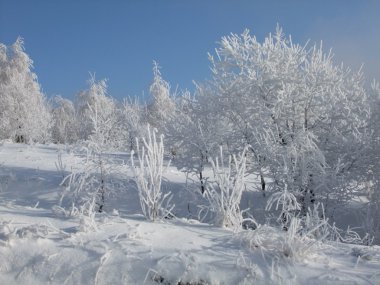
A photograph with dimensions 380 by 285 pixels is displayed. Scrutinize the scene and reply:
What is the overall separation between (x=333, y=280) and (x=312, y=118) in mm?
8512

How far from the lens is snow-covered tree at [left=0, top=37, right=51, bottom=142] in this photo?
26047 millimetres

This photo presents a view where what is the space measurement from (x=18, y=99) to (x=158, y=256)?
1018 inches

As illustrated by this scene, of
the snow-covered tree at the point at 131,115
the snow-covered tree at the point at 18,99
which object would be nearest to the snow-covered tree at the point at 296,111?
the snow-covered tree at the point at 131,115

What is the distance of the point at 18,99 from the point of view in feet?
88.2

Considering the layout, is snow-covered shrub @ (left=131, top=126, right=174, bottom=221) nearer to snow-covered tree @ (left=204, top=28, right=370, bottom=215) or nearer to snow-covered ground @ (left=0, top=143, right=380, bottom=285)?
snow-covered ground @ (left=0, top=143, right=380, bottom=285)

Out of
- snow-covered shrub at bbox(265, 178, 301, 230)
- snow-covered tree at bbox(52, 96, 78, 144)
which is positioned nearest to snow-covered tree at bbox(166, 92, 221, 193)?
snow-covered shrub at bbox(265, 178, 301, 230)

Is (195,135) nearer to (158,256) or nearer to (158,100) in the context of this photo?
(158,256)

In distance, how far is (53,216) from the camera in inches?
194

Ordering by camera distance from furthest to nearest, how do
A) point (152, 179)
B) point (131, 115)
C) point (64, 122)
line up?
point (64, 122)
point (131, 115)
point (152, 179)

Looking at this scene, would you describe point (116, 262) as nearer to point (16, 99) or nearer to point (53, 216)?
point (53, 216)

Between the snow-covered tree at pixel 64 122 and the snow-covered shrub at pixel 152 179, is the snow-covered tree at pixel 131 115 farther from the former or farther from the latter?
the snow-covered shrub at pixel 152 179

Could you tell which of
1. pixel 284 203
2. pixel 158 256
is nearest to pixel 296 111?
pixel 284 203

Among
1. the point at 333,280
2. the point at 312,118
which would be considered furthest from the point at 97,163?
the point at 333,280

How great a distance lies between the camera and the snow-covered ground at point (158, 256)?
12.1 ft
